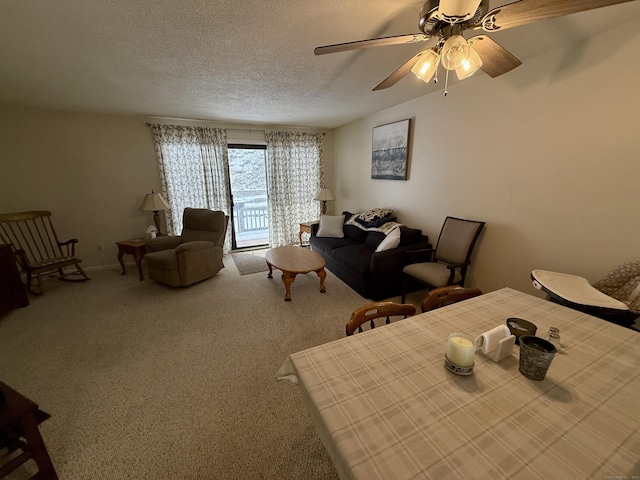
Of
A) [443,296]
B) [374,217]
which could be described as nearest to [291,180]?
[374,217]

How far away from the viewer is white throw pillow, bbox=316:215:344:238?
432 centimetres

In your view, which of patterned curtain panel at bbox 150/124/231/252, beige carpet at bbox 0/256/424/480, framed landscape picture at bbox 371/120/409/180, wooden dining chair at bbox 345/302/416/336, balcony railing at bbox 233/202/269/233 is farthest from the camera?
balcony railing at bbox 233/202/269/233

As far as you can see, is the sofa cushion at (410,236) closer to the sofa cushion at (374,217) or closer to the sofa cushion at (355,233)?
the sofa cushion at (374,217)

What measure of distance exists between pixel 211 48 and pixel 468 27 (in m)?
1.72

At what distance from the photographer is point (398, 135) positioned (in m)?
3.54

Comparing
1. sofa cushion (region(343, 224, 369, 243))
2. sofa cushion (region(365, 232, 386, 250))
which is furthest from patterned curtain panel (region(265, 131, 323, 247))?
sofa cushion (region(365, 232, 386, 250))

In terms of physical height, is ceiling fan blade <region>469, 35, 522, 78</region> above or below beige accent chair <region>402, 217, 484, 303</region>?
above

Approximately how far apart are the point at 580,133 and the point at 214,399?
3.33m

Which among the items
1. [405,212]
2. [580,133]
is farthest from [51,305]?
[580,133]

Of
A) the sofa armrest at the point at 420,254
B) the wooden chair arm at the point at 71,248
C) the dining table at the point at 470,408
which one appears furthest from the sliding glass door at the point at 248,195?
the dining table at the point at 470,408

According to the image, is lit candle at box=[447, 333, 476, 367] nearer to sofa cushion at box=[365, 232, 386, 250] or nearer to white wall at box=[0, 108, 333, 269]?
sofa cushion at box=[365, 232, 386, 250]

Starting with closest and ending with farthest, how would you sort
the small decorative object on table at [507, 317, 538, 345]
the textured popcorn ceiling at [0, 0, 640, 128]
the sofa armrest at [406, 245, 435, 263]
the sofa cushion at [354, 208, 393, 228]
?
the small decorative object on table at [507, 317, 538, 345], the textured popcorn ceiling at [0, 0, 640, 128], the sofa armrest at [406, 245, 435, 263], the sofa cushion at [354, 208, 393, 228]

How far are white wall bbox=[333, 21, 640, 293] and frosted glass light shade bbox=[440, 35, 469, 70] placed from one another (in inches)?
57.0

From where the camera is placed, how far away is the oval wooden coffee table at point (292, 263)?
300 centimetres
